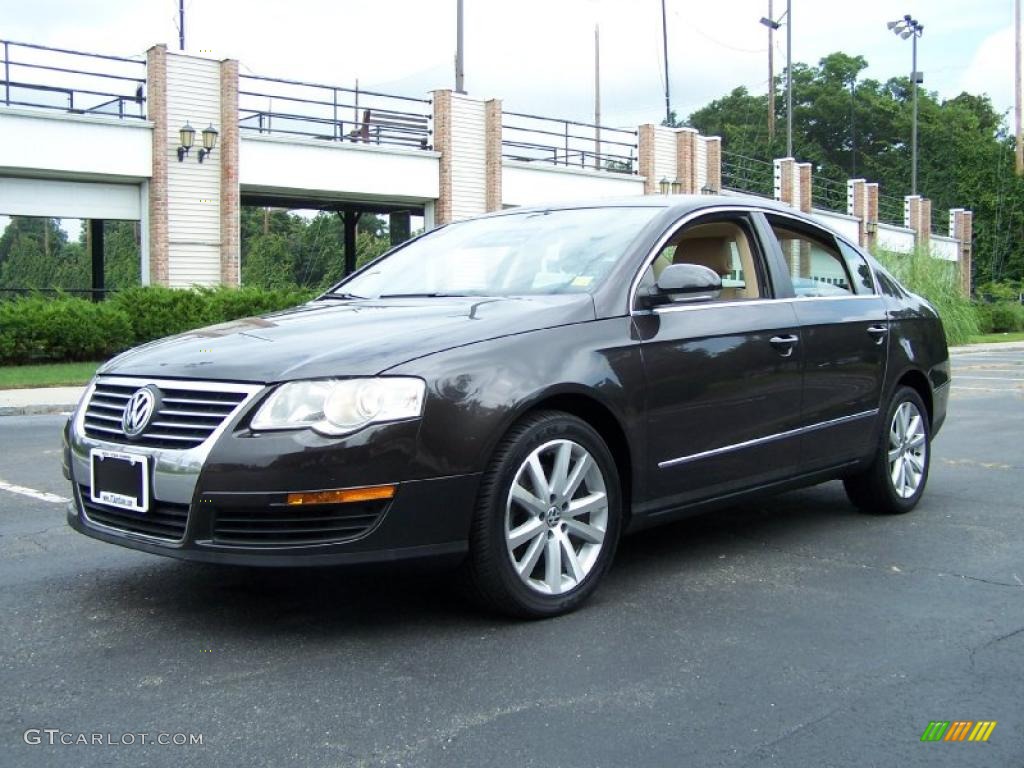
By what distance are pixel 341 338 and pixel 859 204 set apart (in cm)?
5030

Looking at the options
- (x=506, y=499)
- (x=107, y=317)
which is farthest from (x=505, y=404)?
(x=107, y=317)

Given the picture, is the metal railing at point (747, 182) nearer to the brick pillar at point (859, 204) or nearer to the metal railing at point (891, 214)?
the brick pillar at point (859, 204)

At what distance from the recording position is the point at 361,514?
3.92 m

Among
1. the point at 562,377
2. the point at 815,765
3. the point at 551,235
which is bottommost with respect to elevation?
the point at 815,765

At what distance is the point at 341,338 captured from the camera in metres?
4.28

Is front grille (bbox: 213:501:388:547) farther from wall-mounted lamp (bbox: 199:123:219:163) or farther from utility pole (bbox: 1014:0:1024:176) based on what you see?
utility pole (bbox: 1014:0:1024:176)

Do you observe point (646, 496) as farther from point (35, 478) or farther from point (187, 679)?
point (35, 478)

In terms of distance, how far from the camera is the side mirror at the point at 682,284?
4848mm

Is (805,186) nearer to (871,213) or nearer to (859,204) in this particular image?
(859,204)

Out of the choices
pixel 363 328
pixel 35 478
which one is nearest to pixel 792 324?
pixel 363 328

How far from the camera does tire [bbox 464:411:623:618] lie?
13.6 feet

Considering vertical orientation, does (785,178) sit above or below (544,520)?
above

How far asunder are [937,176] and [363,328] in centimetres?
7684

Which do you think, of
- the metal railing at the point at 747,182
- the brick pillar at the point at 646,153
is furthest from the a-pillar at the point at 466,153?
the metal railing at the point at 747,182
